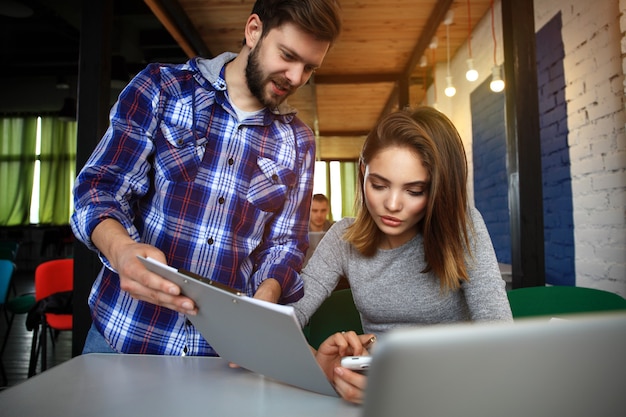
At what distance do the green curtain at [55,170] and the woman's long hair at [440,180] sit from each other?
1002cm

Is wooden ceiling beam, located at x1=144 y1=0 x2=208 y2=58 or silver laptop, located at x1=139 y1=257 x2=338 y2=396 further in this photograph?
wooden ceiling beam, located at x1=144 y1=0 x2=208 y2=58

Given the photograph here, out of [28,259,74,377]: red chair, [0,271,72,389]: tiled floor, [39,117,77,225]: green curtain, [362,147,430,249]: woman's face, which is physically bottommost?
[0,271,72,389]: tiled floor

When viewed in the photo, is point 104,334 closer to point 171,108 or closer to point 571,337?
point 171,108

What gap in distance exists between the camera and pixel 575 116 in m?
3.03

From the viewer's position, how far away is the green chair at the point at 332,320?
1.43m

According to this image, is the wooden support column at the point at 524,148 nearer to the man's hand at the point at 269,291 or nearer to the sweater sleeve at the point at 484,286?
the sweater sleeve at the point at 484,286

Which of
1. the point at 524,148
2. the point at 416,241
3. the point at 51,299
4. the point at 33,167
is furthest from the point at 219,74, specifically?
the point at 33,167

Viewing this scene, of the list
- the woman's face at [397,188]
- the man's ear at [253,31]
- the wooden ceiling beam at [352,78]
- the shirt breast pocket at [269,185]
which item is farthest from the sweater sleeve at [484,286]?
the wooden ceiling beam at [352,78]

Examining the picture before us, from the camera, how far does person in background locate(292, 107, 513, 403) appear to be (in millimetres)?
1109

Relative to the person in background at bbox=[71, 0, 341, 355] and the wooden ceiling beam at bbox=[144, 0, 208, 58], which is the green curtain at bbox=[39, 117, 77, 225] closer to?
the wooden ceiling beam at bbox=[144, 0, 208, 58]

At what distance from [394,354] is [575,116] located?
10.7ft

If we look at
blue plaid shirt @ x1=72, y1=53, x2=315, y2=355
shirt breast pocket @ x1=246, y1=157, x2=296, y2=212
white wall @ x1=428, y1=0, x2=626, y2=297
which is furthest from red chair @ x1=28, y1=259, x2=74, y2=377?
white wall @ x1=428, y1=0, x2=626, y2=297

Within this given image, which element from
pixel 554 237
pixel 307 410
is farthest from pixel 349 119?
pixel 307 410

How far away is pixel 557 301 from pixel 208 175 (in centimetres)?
111
